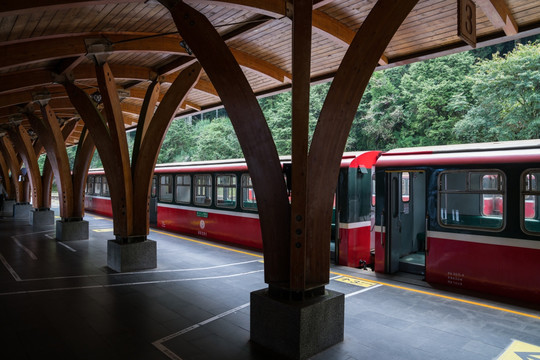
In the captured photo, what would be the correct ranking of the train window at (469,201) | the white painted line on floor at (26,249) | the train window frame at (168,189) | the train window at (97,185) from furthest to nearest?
the train window at (97,185) < the train window frame at (168,189) < the white painted line on floor at (26,249) < the train window at (469,201)

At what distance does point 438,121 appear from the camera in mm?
26453

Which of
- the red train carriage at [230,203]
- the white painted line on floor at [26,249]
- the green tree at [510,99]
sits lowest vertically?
the white painted line on floor at [26,249]

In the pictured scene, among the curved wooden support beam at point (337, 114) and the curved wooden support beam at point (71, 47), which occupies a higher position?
the curved wooden support beam at point (71, 47)

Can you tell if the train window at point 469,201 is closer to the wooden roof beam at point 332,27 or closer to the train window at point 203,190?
the wooden roof beam at point 332,27

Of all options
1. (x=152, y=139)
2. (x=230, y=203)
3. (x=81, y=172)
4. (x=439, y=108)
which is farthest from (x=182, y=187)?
(x=439, y=108)

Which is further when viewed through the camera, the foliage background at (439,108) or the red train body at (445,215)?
the foliage background at (439,108)

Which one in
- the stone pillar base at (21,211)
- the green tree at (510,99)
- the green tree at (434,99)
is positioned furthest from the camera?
the green tree at (434,99)

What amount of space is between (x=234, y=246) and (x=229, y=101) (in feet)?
25.0

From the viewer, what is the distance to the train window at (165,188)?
50.3 feet

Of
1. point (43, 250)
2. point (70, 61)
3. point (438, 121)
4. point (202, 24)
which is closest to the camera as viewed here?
point (202, 24)

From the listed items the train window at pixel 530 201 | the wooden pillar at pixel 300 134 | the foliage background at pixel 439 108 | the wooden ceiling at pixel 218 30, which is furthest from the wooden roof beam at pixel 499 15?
the foliage background at pixel 439 108

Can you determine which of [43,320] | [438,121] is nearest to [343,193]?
[43,320]

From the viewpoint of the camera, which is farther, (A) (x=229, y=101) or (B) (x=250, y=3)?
(B) (x=250, y=3)

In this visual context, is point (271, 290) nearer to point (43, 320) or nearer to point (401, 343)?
point (401, 343)
